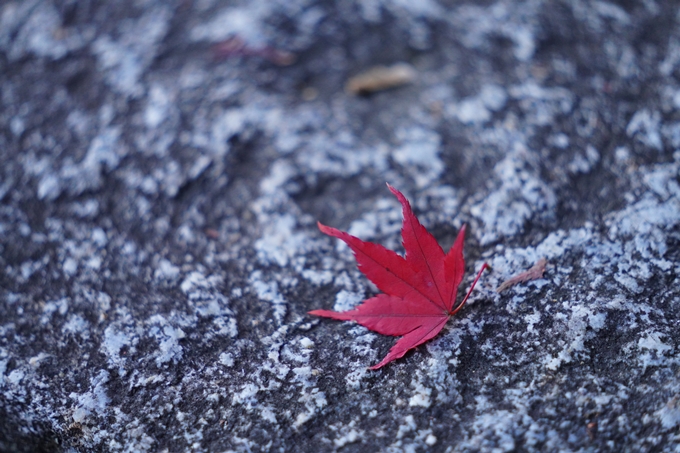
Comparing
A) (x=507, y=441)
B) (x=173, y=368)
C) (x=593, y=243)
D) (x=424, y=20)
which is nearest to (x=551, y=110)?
(x=593, y=243)

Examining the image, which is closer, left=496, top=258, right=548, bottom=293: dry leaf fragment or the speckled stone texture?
the speckled stone texture

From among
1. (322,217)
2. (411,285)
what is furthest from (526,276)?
(322,217)

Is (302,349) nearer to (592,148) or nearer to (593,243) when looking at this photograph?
(593,243)

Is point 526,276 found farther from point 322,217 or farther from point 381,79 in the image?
point 381,79

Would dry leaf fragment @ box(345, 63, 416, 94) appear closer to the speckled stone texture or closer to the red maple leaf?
the speckled stone texture

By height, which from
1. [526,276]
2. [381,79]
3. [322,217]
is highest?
[381,79]

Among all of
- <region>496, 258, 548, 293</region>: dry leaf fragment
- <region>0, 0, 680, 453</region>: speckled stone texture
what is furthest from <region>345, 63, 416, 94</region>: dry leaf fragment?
<region>496, 258, 548, 293</region>: dry leaf fragment

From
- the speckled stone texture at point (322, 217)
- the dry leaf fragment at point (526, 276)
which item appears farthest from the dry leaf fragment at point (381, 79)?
the dry leaf fragment at point (526, 276)
